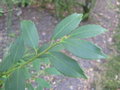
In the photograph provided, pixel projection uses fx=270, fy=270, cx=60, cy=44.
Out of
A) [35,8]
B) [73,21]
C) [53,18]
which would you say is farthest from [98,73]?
[73,21]

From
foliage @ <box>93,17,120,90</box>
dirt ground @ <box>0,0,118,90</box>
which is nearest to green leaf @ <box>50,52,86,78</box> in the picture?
dirt ground @ <box>0,0,118,90</box>

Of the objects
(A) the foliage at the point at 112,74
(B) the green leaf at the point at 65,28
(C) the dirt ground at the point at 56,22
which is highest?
(B) the green leaf at the point at 65,28

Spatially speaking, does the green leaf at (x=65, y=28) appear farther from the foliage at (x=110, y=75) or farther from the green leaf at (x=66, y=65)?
the foliage at (x=110, y=75)

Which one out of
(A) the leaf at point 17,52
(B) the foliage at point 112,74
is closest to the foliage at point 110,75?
(B) the foliage at point 112,74

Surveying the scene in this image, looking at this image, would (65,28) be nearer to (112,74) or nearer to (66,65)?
(66,65)

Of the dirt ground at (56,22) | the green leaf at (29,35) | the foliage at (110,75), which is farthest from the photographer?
the foliage at (110,75)

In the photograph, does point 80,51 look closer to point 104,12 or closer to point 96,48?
point 96,48
